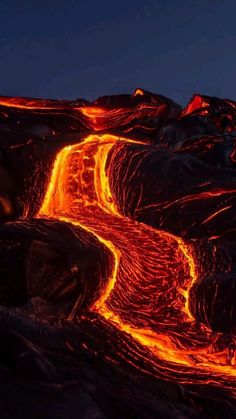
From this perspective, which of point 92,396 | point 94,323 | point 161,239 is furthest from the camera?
point 161,239

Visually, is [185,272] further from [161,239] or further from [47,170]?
[47,170]

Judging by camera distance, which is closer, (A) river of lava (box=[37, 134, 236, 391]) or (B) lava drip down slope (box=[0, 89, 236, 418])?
(B) lava drip down slope (box=[0, 89, 236, 418])

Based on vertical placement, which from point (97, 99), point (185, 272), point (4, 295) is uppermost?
point (97, 99)

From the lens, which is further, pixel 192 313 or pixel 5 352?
pixel 192 313

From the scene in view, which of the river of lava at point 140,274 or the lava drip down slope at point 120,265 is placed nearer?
the lava drip down slope at point 120,265

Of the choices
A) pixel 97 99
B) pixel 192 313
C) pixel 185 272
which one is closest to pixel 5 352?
pixel 192 313
